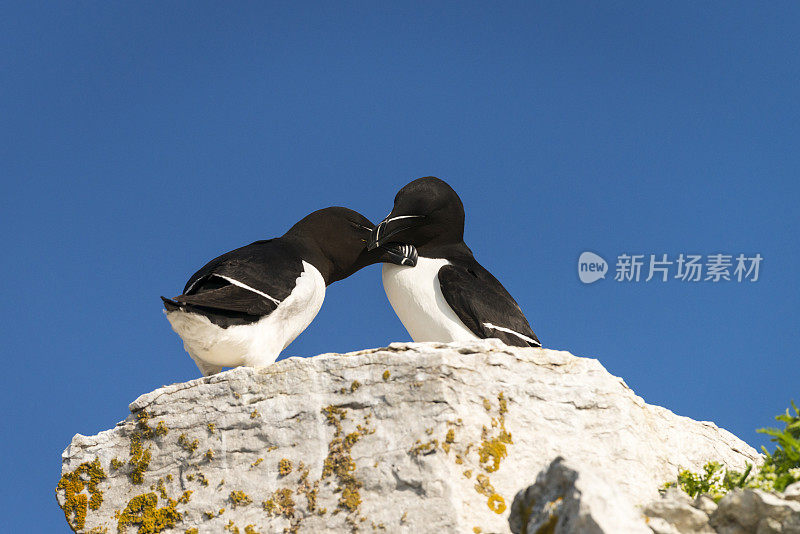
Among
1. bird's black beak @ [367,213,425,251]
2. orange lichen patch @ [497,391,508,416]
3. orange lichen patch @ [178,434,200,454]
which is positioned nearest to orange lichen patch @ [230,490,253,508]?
orange lichen patch @ [178,434,200,454]

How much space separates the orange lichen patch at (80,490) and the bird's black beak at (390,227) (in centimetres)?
347

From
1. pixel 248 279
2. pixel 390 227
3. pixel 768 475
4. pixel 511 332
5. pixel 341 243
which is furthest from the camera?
pixel 390 227

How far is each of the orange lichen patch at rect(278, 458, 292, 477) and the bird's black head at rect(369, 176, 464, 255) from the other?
311 centimetres

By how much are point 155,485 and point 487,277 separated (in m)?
4.04

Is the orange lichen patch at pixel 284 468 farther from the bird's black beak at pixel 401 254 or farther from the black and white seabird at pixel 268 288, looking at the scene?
the bird's black beak at pixel 401 254

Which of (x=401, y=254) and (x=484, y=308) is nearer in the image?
(x=484, y=308)

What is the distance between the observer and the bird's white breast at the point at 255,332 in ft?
22.8

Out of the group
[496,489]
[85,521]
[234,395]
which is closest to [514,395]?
[496,489]

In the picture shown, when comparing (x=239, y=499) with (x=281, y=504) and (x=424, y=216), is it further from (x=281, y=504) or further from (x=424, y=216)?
(x=424, y=216)

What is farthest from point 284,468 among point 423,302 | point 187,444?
point 423,302

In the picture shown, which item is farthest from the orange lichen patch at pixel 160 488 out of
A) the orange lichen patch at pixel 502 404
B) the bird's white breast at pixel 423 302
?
the bird's white breast at pixel 423 302

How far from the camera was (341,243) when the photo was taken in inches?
336

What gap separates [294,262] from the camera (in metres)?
7.87

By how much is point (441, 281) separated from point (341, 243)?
116 cm
